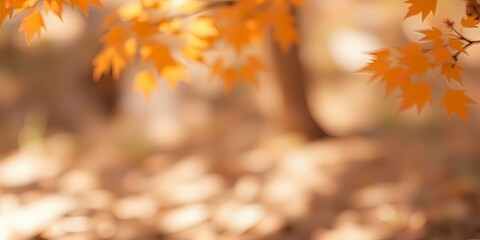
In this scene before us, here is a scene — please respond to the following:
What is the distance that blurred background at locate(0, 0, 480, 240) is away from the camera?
15.4 feet

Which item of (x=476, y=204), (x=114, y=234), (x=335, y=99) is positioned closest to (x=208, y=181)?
(x=114, y=234)

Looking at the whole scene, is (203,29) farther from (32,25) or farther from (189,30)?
(32,25)

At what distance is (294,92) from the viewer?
18.2ft

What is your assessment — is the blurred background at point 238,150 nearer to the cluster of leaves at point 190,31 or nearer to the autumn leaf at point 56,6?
the cluster of leaves at point 190,31

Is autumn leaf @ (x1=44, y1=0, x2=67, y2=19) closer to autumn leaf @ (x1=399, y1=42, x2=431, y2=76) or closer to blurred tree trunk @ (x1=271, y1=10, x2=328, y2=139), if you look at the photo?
autumn leaf @ (x1=399, y1=42, x2=431, y2=76)

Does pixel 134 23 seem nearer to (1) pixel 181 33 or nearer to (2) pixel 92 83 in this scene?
(1) pixel 181 33

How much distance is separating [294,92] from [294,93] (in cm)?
1

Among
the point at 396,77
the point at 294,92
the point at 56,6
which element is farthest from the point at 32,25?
the point at 294,92

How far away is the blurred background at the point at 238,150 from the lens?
4684 millimetres

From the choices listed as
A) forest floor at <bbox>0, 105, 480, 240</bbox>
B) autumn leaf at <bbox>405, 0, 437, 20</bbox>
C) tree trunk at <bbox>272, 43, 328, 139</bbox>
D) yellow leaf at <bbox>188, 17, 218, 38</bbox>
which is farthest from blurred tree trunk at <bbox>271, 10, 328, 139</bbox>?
autumn leaf at <bbox>405, 0, 437, 20</bbox>

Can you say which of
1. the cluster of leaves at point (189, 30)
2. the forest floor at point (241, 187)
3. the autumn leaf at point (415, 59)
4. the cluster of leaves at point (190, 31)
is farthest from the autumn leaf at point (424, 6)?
the forest floor at point (241, 187)

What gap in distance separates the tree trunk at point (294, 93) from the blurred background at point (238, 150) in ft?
0.07

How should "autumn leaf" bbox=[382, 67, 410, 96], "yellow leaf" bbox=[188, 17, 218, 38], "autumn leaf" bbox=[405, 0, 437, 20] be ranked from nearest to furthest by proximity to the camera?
"autumn leaf" bbox=[405, 0, 437, 20] < "autumn leaf" bbox=[382, 67, 410, 96] < "yellow leaf" bbox=[188, 17, 218, 38]

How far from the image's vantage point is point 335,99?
621 centimetres
